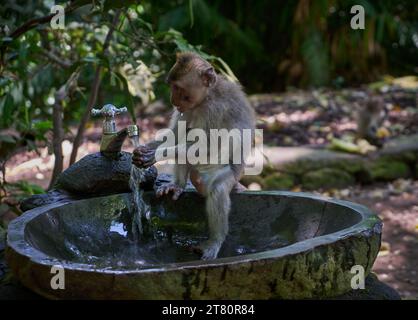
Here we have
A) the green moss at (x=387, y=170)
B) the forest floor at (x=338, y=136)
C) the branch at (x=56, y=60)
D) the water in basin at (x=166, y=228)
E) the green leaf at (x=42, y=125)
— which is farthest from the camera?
the green moss at (x=387, y=170)

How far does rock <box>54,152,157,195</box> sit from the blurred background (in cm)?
50

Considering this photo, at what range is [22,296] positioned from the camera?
2.75m

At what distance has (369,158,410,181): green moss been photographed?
7.91 metres

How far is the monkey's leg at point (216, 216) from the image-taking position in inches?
133

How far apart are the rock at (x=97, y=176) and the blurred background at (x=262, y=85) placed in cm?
50

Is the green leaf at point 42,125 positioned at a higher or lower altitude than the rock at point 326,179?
higher

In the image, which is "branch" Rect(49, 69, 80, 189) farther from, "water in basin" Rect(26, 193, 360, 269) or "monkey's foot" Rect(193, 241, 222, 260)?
"monkey's foot" Rect(193, 241, 222, 260)

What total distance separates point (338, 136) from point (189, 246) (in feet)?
19.0

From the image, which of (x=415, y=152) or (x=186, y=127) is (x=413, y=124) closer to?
(x=415, y=152)

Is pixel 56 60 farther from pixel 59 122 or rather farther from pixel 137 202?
pixel 137 202

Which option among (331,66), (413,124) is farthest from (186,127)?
(331,66)
